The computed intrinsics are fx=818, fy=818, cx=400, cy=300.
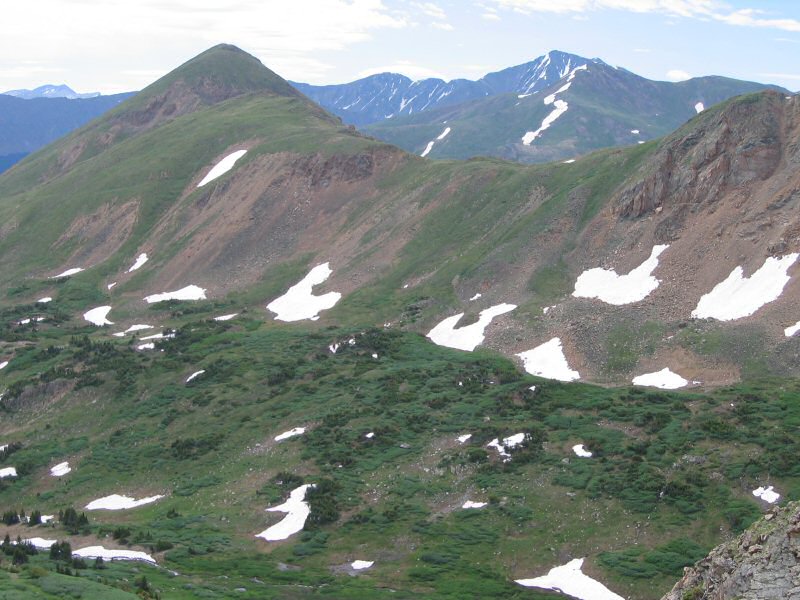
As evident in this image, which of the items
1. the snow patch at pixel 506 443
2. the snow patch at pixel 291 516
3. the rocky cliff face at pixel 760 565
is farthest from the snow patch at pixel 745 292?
the rocky cliff face at pixel 760 565

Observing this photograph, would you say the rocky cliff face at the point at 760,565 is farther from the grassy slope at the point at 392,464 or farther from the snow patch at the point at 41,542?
the snow patch at the point at 41,542

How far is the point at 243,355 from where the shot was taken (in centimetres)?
7819

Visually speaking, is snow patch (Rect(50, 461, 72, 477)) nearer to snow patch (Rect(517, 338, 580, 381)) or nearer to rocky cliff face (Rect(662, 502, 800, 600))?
Answer: snow patch (Rect(517, 338, 580, 381))

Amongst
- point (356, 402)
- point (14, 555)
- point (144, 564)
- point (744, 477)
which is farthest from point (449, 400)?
point (14, 555)

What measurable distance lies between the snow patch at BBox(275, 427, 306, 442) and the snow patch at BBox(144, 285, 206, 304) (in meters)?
48.3

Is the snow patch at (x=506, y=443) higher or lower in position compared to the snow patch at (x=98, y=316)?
lower

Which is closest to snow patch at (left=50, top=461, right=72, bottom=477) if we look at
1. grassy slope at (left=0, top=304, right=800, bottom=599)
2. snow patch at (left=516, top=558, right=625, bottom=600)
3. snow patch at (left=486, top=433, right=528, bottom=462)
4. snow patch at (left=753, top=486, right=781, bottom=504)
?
grassy slope at (left=0, top=304, right=800, bottom=599)

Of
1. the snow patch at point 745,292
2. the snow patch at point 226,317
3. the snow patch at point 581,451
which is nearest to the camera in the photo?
the snow patch at point 581,451

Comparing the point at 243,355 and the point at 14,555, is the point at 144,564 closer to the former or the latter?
the point at 14,555

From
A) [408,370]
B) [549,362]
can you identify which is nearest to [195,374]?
[408,370]

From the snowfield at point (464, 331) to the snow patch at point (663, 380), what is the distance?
16773 millimetres

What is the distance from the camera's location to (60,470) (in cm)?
6041

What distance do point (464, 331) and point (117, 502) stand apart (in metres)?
36.0

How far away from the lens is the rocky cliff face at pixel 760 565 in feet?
50.3
